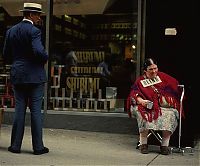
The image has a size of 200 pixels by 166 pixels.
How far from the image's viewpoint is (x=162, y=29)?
24.0ft

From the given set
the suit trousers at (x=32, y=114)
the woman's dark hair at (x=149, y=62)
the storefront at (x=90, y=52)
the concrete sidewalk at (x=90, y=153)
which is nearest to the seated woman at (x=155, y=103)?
the woman's dark hair at (x=149, y=62)

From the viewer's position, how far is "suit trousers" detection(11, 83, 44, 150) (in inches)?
257

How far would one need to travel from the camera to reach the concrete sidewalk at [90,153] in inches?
247

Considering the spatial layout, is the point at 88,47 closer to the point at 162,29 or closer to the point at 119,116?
the point at 119,116

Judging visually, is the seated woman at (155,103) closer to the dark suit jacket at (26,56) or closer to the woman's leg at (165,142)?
the woman's leg at (165,142)

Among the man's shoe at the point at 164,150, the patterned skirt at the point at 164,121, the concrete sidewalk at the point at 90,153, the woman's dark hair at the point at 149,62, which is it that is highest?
the woman's dark hair at the point at 149,62

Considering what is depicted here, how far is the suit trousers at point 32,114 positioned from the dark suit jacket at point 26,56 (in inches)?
4.7

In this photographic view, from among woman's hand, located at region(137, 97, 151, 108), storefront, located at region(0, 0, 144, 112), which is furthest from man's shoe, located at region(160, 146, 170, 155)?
storefront, located at region(0, 0, 144, 112)

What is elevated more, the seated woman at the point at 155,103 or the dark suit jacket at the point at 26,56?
the dark suit jacket at the point at 26,56

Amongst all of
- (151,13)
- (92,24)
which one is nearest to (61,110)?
(92,24)

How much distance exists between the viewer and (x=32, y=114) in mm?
6555

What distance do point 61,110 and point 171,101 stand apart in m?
2.87

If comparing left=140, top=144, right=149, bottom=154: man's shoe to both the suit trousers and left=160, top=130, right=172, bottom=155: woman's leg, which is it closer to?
left=160, top=130, right=172, bottom=155: woman's leg

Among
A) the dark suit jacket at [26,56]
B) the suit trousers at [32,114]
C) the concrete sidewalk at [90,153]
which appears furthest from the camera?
the suit trousers at [32,114]
